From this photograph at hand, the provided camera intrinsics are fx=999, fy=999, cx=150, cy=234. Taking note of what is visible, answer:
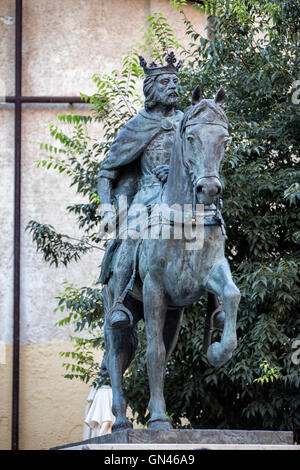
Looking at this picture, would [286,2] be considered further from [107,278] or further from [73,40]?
[73,40]

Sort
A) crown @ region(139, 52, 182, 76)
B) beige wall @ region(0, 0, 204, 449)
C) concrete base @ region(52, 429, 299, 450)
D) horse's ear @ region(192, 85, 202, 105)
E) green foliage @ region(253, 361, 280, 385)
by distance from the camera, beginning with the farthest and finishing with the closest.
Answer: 1. beige wall @ region(0, 0, 204, 449)
2. green foliage @ region(253, 361, 280, 385)
3. crown @ region(139, 52, 182, 76)
4. horse's ear @ region(192, 85, 202, 105)
5. concrete base @ region(52, 429, 299, 450)

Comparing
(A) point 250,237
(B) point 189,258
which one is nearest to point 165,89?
(B) point 189,258

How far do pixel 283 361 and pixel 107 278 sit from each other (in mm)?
3631

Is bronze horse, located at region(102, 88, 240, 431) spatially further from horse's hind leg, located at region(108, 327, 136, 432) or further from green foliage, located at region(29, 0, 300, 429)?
green foliage, located at region(29, 0, 300, 429)

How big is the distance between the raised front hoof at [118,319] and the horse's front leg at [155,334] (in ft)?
0.93

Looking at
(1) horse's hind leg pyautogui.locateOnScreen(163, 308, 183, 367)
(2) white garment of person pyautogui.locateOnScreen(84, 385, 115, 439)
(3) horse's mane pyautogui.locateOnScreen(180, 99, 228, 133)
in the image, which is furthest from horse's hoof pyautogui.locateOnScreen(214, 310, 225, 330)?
(2) white garment of person pyautogui.locateOnScreen(84, 385, 115, 439)

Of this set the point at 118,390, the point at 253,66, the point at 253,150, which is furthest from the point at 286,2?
the point at 118,390

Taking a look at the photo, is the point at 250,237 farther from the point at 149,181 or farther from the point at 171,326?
the point at 171,326

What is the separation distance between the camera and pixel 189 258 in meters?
5.71

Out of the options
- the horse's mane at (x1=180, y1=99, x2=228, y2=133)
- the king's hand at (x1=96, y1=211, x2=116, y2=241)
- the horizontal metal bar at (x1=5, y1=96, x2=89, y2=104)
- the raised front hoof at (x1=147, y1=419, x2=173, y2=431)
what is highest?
the horizontal metal bar at (x1=5, y1=96, x2=89, y2=104)

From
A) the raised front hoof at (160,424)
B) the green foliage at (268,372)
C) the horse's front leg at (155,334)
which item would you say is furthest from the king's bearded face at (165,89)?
the green foliage at (268,372)

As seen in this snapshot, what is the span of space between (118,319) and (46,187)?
9.77 metres

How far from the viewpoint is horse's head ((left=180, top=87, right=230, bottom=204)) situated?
5383 millimetres

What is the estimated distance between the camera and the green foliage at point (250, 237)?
9.69m
